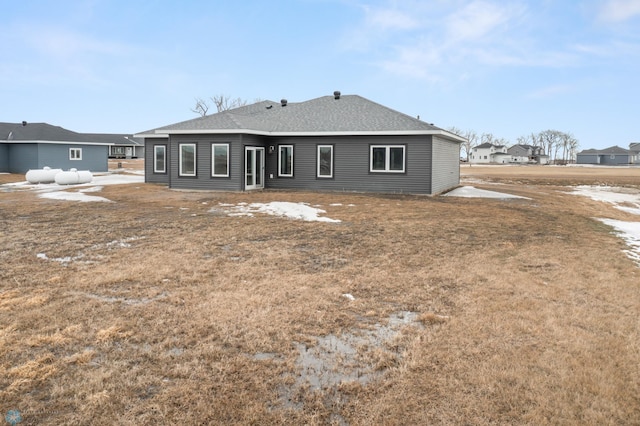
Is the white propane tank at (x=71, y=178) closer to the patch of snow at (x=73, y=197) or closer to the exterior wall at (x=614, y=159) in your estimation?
the patch of snow at (x=73, y=197)

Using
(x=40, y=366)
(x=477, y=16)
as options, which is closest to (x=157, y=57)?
(x=477, y=16)

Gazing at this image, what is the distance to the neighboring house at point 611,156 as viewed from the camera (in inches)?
4070

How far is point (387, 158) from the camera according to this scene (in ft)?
66.5

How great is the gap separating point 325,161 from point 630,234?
42.0 ft

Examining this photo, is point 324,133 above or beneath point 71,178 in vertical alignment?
above

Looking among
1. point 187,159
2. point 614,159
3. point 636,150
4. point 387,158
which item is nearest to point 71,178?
point 187,159

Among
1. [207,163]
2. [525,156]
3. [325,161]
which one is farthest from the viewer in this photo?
[525,156]

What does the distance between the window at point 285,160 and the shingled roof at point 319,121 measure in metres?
0.93

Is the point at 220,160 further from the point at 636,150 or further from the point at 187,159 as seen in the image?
the point at 636,150

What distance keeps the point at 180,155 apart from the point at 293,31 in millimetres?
9316

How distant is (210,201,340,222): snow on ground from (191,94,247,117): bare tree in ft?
194

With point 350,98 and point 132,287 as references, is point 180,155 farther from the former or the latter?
point 132,287

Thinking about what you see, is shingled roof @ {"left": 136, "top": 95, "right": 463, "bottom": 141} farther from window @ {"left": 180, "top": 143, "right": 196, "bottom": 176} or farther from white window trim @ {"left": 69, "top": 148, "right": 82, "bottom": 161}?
white window trim @ {"left": 69, "top": 148, "right": 82, "bottom": 161}

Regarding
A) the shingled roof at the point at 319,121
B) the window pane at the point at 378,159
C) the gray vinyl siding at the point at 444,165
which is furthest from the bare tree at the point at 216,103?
the window pane at the point at 378,159
